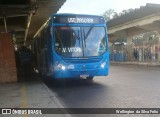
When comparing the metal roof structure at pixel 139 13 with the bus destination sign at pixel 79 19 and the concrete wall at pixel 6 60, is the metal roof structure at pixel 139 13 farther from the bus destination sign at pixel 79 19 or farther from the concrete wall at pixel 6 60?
the concrete wall at pixel 6 60

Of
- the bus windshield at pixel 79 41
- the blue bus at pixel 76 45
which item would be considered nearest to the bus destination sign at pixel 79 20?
the blue bus at pixel 76 45

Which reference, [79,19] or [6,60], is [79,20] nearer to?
[79,19]

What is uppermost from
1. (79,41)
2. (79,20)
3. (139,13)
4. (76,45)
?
(139,13)

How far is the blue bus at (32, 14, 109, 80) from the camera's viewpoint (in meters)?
13.9

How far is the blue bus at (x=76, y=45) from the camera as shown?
13891 mm

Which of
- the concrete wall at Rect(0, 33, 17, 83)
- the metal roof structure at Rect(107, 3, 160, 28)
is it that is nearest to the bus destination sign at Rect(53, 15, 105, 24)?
the concrete wall at Rect(0, 33, 17, 83)

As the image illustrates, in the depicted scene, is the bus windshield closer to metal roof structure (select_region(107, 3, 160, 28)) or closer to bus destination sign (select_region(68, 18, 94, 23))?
bus destination sign (select_region(68, 18, 94, 23))

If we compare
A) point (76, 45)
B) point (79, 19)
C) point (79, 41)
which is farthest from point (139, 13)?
point (76, 45)

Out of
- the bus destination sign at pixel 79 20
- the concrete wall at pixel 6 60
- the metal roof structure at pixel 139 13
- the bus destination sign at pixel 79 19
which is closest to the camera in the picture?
the bus destination sign at pixel 79 19

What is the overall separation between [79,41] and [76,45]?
0.71 ft

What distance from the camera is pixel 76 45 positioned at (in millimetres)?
13984

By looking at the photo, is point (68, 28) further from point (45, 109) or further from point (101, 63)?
point (45, 109)

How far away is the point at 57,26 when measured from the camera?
14.0 meters

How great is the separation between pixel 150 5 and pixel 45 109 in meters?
22.8
